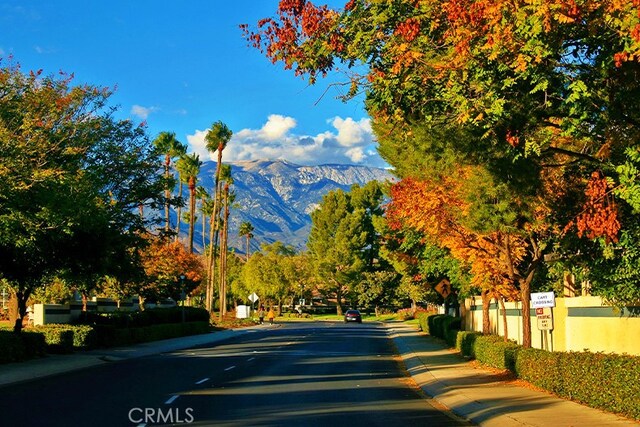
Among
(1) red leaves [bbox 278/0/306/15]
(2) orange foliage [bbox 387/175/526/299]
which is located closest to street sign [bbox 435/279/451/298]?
(2) orange foliage [bbox 387/175/526/299]

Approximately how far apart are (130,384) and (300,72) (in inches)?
424

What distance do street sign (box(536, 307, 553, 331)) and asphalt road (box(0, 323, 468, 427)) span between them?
3377mm

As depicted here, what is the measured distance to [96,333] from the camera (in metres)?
33.4

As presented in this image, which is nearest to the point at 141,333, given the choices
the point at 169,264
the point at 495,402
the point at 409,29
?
the point at 169,264

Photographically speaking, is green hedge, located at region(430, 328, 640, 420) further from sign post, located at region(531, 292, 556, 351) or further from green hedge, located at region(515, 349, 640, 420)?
sign post, located at region(531, 292, 556, 351)

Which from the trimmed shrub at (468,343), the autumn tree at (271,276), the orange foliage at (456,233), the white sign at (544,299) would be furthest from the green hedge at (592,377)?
the autumn tree at (271,276)

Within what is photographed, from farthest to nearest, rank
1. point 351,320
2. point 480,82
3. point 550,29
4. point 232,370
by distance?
point 351,320 < point 232,370 < point 480,82 < point 550,29

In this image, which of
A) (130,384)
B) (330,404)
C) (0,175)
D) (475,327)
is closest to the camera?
(330,404)

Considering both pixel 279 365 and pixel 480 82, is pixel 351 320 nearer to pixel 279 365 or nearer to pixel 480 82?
pixel 279 365

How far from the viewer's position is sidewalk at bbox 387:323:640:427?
473 inches

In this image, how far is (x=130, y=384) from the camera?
18.4 meters

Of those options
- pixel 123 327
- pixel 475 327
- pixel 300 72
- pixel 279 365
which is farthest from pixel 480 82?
pixel 123 327

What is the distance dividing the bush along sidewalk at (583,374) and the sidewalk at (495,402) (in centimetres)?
21

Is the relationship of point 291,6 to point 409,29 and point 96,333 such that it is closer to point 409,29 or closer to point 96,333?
point 409,29
